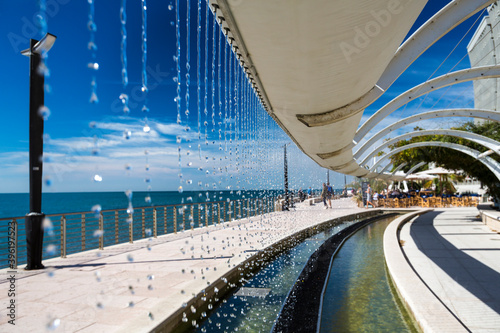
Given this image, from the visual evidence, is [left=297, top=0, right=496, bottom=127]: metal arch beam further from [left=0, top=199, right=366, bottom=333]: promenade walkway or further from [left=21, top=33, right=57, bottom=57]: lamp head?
[left=21, top=33, right=57, bottom=57]: lamp head

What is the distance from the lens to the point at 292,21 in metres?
2.25

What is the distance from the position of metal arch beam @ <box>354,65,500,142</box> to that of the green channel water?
4.61 m

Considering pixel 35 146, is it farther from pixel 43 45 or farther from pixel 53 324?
pixel 53 324

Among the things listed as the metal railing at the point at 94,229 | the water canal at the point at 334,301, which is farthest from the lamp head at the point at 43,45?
the water canal at the point at 334,301

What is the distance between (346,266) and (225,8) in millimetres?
6815

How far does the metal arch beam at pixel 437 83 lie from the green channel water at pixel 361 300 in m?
4.61

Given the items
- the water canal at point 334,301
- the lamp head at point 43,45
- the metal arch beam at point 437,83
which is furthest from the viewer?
the metal arch beam at point 437,83

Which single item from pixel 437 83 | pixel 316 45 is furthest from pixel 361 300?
pixel 437 83

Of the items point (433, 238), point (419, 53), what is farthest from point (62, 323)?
point (433, 238)

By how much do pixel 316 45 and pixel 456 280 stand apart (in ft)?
16.8

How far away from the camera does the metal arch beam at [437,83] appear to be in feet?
27.7

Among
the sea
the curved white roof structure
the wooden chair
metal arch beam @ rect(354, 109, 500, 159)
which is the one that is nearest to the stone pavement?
the curved white roof structure

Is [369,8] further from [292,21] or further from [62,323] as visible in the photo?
[62,323]

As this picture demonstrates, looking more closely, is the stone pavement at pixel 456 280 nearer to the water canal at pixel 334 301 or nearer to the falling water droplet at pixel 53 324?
the water canal at pixel 334 301
